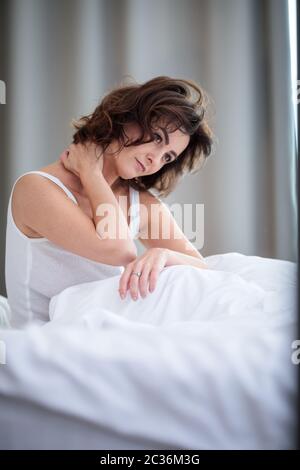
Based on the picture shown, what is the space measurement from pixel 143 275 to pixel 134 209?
0.59 m

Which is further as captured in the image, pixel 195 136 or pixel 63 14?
pixel 195 136

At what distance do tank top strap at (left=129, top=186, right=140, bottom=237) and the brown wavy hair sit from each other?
0.24 metres

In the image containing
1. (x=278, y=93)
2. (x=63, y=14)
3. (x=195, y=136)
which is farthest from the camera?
(x=195, y=136)

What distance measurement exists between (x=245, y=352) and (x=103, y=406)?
186 mm

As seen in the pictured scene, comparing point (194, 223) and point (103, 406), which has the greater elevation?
point (194, 223)

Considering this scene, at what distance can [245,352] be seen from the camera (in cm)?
59

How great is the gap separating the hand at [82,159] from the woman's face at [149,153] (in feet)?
0.29

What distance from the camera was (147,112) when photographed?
3.93 ft

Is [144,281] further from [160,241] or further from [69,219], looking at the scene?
[160,241]

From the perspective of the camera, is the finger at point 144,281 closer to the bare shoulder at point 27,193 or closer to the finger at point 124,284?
the finger at point 124,284

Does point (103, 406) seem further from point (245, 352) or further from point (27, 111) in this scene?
point (27, 111)

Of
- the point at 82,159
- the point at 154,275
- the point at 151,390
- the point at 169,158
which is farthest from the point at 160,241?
the point at 151,390
